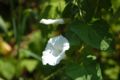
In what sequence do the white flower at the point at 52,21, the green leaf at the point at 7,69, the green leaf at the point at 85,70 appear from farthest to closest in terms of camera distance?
the green leaf at the point at 7,69 < the white flower at the point at 52,21 < the green leaf at the point at 85,70

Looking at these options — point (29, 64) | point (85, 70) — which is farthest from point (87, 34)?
point (29, 64)

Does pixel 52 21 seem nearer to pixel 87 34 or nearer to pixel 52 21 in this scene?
pixel 52 21

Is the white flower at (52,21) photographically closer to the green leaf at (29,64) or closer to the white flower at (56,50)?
the white flower at (56,50)

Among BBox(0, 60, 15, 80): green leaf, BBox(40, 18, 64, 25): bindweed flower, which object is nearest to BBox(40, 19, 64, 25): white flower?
BBox(40, 18, 64, 25): bindweed flower

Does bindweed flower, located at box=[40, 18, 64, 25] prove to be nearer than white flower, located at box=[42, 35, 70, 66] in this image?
No

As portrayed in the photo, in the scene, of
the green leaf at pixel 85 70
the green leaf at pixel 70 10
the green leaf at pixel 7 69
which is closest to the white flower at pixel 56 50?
the green leaf at pixel 85 70

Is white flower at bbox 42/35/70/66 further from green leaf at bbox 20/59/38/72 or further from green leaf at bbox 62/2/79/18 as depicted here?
green leaf at bbox 20/59/38/72
